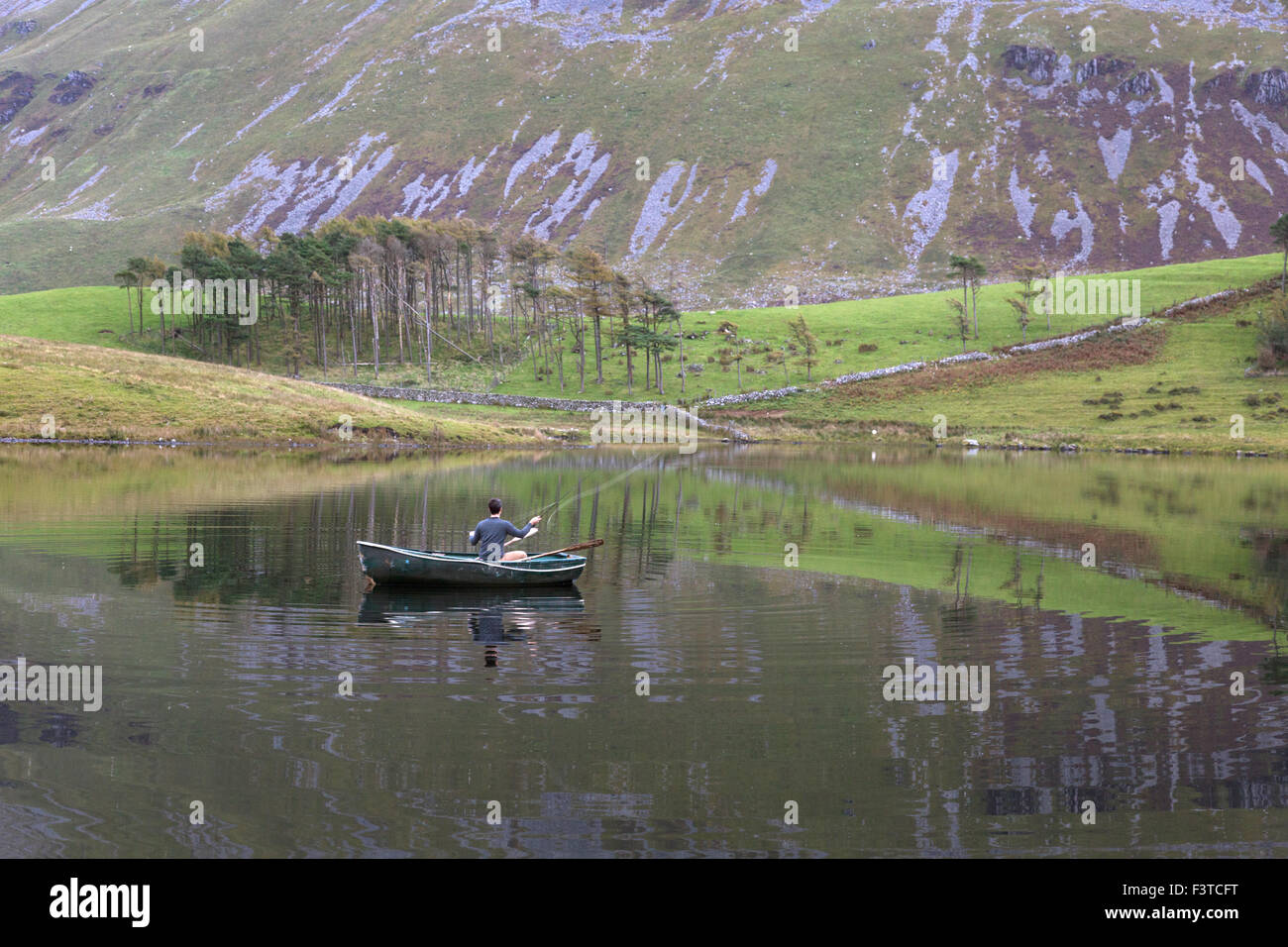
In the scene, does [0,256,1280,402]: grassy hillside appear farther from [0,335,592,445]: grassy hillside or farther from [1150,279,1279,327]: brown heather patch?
[0,335,592,445]: grassy hillside

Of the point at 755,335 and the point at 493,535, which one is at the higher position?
the point at 755,335

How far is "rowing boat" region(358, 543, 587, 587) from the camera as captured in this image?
80.4 ft

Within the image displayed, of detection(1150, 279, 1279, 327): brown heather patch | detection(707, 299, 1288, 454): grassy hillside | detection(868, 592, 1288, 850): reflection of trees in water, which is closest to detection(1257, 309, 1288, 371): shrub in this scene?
detection(707, 299, 1288, 454): grassy hillside

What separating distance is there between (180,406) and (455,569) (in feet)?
225

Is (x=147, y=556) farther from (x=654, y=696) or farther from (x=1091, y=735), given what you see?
(x=1091, y=735)

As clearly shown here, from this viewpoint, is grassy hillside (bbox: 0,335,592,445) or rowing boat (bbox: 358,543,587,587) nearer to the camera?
rowing boat (bbox: 358,543,587,587)

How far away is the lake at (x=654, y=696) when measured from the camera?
11.6 metres

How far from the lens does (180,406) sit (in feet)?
277

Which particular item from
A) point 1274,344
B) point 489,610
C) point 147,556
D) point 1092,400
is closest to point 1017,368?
point 1092,400

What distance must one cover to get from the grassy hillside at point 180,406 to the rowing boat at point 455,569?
60540mm

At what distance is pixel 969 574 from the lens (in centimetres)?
2920

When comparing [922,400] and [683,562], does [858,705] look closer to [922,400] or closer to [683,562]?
[683,562]

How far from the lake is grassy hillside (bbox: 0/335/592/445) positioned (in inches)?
1734
